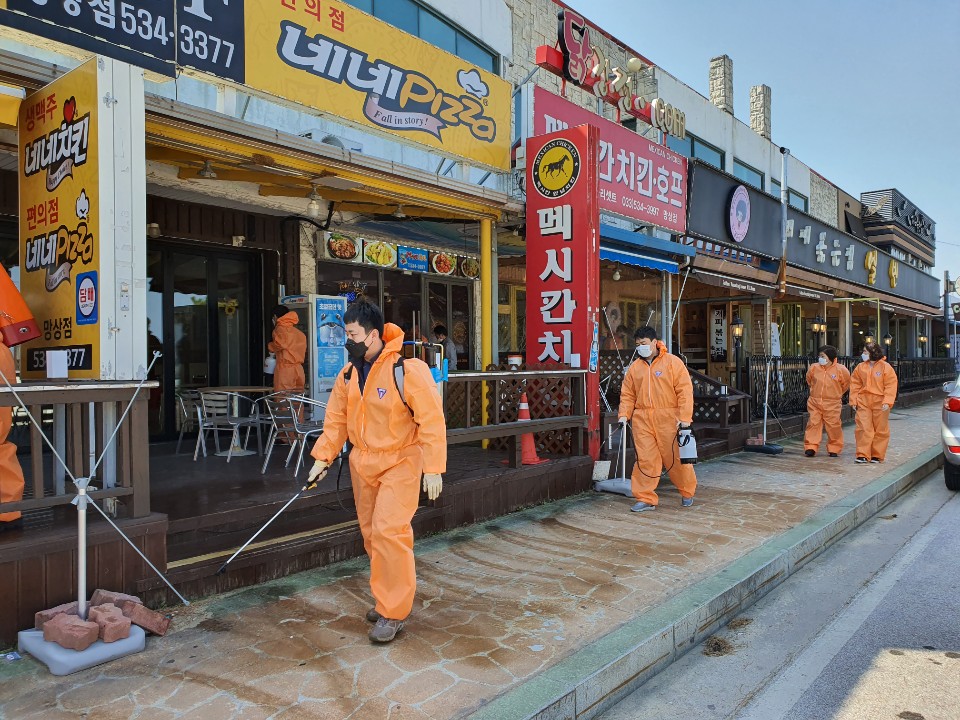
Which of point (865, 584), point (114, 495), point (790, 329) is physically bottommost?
point (865, 584)

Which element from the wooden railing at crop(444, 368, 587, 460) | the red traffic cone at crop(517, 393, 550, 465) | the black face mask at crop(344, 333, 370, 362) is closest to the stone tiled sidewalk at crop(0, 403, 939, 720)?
the red traffic cone at crop(517, 393, 550, 465)

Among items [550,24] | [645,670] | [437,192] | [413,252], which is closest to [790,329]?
[550,24]

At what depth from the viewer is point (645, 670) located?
3.67 m

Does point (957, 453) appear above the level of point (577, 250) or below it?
below

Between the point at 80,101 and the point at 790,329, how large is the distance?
2235 centimetres

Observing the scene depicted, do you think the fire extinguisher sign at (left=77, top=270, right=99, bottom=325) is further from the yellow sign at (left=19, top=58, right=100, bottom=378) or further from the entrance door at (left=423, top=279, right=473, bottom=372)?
the entrance door at (left=423, top=279, right=473, bottom=372)

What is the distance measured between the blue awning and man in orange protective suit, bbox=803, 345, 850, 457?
2.69 meters

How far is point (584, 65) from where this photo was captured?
969 centimetres

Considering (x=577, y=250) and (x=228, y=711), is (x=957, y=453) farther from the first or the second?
(x=228, y=711)

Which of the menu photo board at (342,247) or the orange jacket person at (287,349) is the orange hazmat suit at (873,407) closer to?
the menu photo board at (342,247)

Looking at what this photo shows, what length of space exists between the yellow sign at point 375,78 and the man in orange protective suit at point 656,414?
330 centimetres

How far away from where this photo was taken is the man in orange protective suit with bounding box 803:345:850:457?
10398 mm

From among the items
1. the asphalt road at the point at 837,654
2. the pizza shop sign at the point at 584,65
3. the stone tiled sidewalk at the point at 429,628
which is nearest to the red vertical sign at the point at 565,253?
the pizza shop sign at the point at 584,65

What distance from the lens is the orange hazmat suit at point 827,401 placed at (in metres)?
10.4
